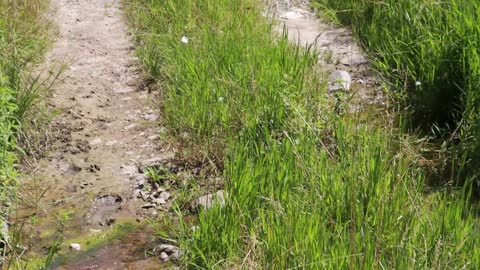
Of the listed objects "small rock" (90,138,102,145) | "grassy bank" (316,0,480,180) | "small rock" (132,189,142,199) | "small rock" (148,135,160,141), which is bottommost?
"small rock" (132,189,142,199)

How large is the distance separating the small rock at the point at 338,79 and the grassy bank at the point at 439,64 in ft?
0.83

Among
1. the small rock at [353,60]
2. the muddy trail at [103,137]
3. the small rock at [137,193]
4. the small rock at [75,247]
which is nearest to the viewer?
the small rock at [75,247]

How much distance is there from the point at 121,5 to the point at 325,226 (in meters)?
4.16

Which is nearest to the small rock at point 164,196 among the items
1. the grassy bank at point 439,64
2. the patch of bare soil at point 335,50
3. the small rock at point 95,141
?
the small rock at point 95,141

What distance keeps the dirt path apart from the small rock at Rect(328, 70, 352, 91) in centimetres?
128

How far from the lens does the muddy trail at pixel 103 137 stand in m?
3.79

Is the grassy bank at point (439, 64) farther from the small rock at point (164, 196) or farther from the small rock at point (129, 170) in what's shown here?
the small rock at point (129, 170)

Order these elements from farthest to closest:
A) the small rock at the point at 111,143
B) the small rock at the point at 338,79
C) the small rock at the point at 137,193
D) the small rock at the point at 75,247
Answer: the small rock at the point at 338,79, the small rock at the point at 111,143, the small rock at the point at 137,193, the small rock at the point at 75,247

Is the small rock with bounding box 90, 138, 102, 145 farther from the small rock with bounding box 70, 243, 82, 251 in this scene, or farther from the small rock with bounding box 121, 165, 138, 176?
the small rock with bounding box 70, 243, 82, 251

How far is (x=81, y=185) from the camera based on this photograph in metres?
4.23

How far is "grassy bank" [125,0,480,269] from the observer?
2910 mm

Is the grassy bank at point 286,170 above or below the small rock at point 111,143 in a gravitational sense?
above

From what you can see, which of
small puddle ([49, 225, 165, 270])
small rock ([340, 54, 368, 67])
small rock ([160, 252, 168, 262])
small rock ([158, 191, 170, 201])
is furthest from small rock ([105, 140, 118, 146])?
small rock ([340, 54, 368, 67])


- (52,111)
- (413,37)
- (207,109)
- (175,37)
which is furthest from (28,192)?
(413,37)
